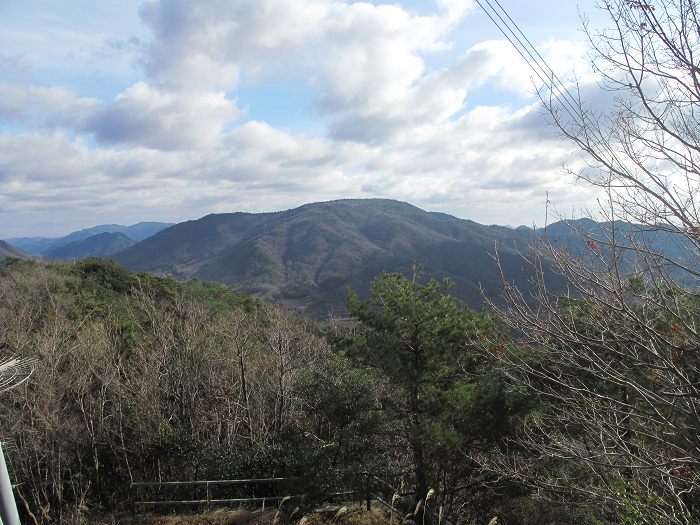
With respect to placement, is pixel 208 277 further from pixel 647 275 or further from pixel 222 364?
pixel 647 275

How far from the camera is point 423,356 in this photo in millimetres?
11758

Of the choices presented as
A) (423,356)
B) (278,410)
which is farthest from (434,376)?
(278,410)

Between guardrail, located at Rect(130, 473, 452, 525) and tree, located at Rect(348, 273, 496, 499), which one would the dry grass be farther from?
tree, located at Rect(348, 273, 496, 499)

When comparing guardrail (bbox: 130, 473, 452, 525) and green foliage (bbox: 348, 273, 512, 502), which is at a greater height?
green foliage (bbox: 348, 273, 512, 502)

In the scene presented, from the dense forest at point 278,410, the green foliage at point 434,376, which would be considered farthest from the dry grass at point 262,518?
the green foliage at point 434,376

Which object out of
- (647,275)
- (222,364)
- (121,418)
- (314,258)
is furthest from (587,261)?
(314,258)

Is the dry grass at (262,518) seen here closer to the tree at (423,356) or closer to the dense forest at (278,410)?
the dense forest at (278,410)

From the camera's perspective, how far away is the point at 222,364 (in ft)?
61.2

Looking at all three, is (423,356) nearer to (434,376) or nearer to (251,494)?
(434,376)

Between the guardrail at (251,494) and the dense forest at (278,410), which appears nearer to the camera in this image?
the guardrail at (251,494)

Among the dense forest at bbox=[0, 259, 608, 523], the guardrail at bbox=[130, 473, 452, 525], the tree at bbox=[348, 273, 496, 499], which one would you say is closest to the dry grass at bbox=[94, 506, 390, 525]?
the guardrail at bbox=[130, 473, 452, 525]

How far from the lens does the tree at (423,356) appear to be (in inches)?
450

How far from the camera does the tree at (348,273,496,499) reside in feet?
37.5

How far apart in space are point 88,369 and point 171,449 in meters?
3.70
